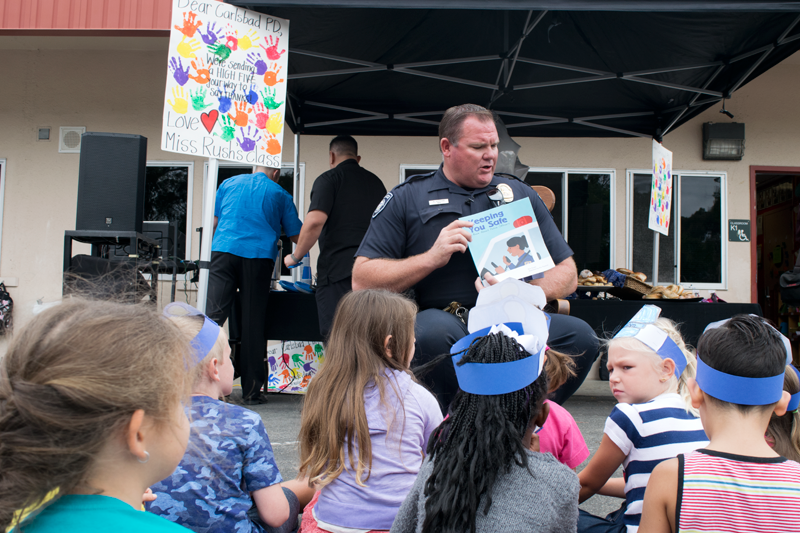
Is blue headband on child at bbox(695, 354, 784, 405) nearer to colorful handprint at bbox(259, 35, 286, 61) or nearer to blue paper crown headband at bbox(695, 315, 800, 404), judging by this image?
blue paper crown headband at bbox(695, 315, 800, 404)

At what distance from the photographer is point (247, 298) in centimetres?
407

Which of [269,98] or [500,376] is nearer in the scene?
[500,376]

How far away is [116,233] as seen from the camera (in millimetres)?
3812

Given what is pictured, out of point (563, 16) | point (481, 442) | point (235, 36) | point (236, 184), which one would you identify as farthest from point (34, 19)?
point (481, 442)

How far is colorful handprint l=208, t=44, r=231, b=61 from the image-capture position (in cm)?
327

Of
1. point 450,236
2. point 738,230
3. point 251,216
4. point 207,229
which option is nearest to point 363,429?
point 450,236

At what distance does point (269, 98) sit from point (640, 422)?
268 cm

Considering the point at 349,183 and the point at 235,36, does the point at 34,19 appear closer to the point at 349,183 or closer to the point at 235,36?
the point at 235,36

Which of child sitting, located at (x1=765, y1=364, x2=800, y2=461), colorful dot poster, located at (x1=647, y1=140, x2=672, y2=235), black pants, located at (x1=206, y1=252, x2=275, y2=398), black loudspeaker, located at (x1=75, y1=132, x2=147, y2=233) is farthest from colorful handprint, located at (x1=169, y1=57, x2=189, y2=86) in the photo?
colorful dot poster, located at (x1=647, y1=140, x2=672, y2=235)

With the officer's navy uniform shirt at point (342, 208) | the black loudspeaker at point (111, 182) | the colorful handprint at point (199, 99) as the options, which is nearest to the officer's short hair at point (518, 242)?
the officer's navy uniform shirt at point (342, 208)

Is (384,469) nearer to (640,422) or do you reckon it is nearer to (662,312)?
(640,422)

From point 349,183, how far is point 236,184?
0.84 meters

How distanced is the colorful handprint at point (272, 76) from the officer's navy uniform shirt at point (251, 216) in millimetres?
913

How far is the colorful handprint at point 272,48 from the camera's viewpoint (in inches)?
137
